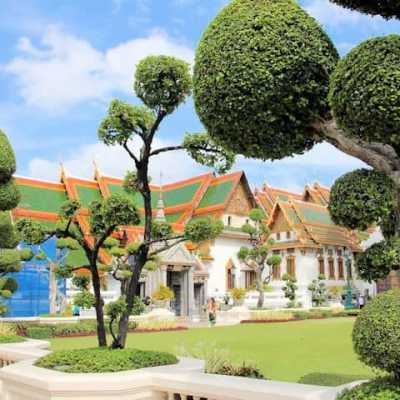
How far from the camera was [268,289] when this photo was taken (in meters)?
33.8

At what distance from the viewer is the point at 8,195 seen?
1324 cm

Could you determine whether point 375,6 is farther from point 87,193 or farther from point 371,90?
point 87,193

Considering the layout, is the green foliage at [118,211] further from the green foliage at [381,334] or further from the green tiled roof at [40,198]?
the green tiled roof at [40,198]

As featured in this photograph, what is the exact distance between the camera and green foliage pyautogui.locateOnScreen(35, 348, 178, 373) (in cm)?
601

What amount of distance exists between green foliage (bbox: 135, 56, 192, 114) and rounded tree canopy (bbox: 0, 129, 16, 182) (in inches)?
250

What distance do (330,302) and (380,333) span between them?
33532mm

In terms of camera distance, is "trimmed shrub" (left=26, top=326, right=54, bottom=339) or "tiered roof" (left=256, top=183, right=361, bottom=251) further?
"tiered roof" (left=256, top=183, right=361, bottom=251)

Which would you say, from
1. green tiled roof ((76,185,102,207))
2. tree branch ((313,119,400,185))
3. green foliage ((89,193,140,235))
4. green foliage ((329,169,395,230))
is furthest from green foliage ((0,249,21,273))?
green tiled roof ((76,185,102,207))

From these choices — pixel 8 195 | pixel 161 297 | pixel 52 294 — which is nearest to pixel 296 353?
pixel 8 195

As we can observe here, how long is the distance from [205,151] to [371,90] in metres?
3.93

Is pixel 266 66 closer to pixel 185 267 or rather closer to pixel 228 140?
pixel 228 140

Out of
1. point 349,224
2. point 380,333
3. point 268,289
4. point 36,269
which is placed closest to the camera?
point 380,333

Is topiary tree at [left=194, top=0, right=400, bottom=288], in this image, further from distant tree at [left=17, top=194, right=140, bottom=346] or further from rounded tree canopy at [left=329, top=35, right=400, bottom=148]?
distant tree at [left=17, top=194, right=140, bottom=346]

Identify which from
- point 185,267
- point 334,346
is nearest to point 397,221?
point 334,346
